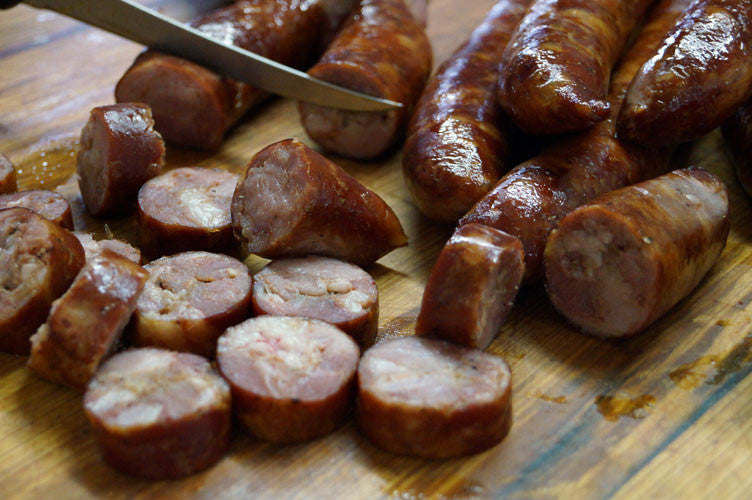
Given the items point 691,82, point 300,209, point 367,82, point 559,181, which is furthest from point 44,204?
point 691,82

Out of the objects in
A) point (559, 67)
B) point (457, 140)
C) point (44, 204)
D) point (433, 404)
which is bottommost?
point (44, 204)

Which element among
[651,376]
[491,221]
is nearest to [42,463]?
[491,221]

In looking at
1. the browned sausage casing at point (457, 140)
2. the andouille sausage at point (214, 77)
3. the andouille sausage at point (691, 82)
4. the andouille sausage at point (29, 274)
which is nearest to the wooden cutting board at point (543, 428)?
the andouille sausage at point (29, 274)

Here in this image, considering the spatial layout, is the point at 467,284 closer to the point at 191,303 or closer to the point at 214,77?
the point at 191,303

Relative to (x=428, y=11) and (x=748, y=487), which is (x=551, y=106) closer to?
(x=748, y=487)

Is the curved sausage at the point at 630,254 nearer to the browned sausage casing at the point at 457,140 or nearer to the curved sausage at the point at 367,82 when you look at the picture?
the browned sausage casing at the point at 457,140

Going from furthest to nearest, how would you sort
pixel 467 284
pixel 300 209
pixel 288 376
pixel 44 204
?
1. pixel 44 204
2. pixel 300 209
3. pixel 467 284
4. pixel 288 376

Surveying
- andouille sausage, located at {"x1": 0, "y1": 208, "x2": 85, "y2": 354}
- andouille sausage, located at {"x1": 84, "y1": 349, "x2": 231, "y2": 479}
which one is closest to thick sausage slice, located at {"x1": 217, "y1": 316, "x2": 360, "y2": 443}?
andouille sausage, located at {"x1": 84, "y1": 349, "x2": 231, "y2": 479}
